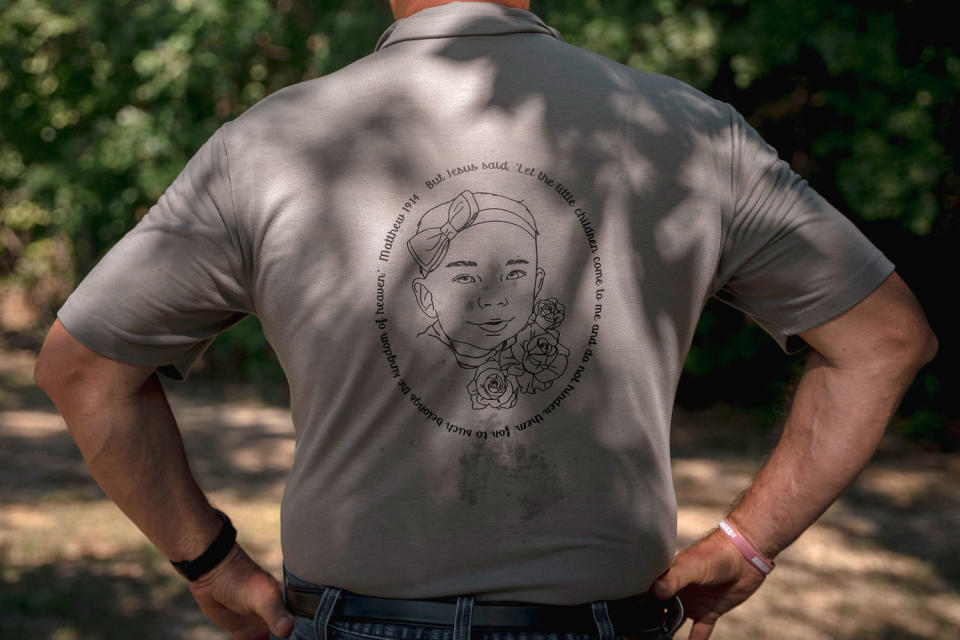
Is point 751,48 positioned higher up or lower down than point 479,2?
lower down

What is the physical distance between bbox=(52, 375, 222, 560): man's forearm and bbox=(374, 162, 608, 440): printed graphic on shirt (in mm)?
540

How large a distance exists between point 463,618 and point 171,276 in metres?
0.72

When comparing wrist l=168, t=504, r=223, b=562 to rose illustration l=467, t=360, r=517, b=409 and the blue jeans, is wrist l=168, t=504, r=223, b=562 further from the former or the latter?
rose illustration l=467, t=360, r=517, b=409

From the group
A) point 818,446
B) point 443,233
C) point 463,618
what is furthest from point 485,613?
point 818,446

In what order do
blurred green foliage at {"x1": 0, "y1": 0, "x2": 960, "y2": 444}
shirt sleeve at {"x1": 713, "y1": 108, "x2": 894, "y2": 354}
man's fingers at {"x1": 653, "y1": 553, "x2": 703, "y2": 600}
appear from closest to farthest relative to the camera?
shirt sleeve at {"x1": 713, "y1": 108, "x2": 894, "y2": 354}
man's fingers at {"x1": 653, "y1": 553, "x2": 703, "y2": 600}
blurred green foliage at {"x1": 0, "y1": 0, "x2": 960, "y2": 444}

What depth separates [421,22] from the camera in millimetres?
1647

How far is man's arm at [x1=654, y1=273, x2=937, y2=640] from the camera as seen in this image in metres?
1.81

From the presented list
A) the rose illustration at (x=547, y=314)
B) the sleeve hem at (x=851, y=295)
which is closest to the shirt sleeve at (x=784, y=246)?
the sleeve hem at (x=851, y=295)

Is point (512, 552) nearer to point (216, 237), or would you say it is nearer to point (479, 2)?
point (216, 237)

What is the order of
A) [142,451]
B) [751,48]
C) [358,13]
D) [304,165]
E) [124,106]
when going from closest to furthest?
[304,165], [142,451], [751,48], [358,13], [124,106]

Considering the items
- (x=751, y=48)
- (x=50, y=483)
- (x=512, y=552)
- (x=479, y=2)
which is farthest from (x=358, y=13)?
(x=512, y=552)

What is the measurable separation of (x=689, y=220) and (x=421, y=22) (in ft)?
1.83

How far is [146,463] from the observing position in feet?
6.00

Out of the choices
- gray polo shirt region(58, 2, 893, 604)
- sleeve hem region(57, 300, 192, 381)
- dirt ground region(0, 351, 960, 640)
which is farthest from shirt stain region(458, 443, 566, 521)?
dirt ground region(0, 351, 960, 640)
